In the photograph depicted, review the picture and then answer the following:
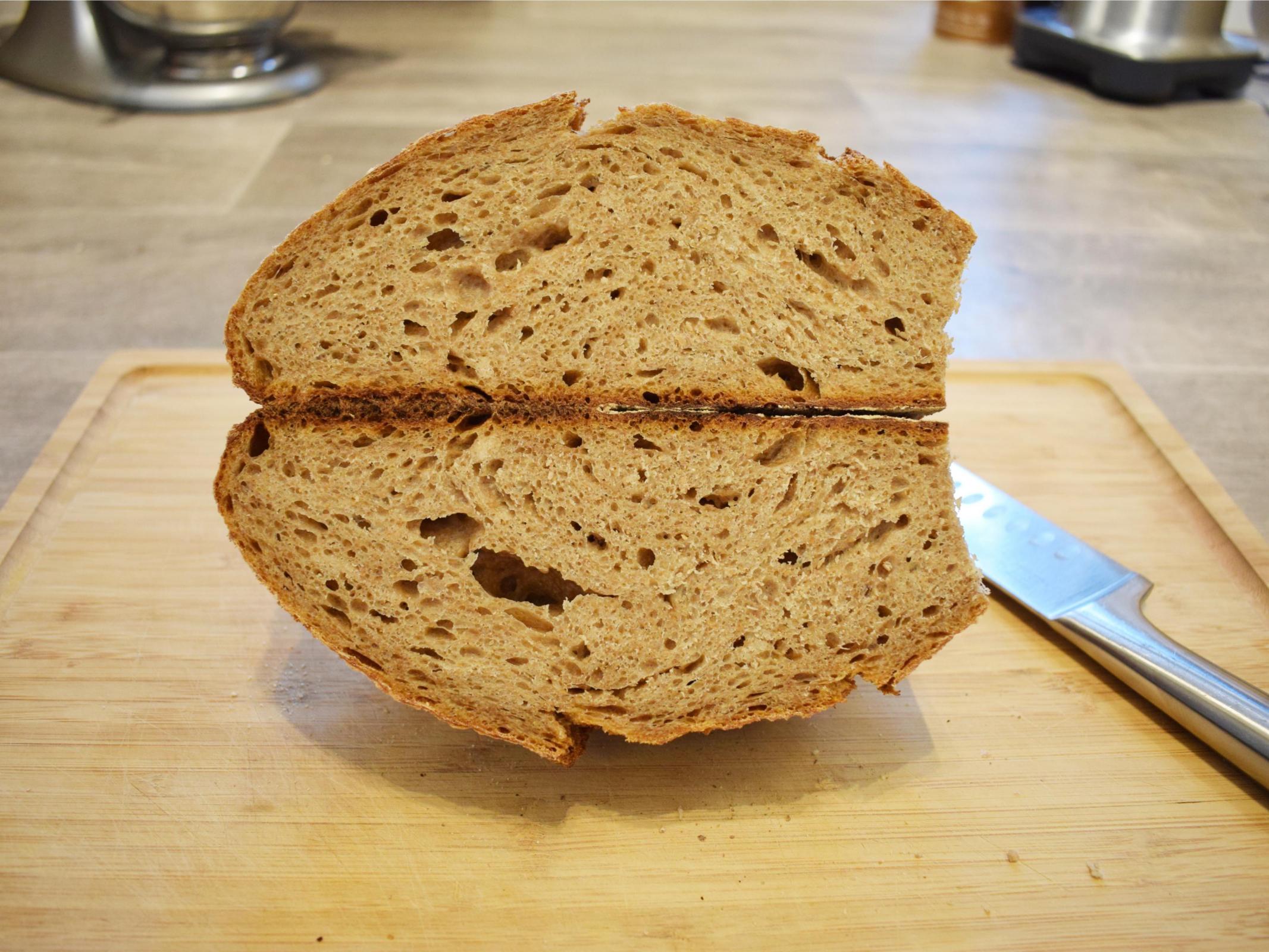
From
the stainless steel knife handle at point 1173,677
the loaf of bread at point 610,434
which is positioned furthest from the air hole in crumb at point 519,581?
the stainless steel knife handle at point 1173,677

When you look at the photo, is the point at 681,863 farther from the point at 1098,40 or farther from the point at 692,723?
the point at 1098,40

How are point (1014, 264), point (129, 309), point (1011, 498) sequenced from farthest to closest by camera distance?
point (1014, 264) → point (129, 309) → point (1011, 498)

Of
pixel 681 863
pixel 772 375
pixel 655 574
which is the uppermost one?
pixel 772 375

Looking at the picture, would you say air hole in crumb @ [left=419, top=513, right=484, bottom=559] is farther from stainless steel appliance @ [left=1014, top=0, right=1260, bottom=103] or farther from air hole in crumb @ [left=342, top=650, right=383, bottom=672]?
stainless steel appliance @ [left=1014, top=0, right=1260, bottom=103]

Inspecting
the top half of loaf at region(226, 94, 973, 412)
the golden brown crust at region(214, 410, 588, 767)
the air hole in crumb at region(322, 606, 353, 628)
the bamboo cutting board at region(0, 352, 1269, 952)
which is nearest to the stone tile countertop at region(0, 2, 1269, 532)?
the bamboo cutting board at region(0, 352, 1269, 952)

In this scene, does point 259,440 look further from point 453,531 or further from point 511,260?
point 511,260

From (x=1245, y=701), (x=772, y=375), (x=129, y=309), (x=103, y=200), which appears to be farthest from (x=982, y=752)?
Answer: (x=103, y=200)

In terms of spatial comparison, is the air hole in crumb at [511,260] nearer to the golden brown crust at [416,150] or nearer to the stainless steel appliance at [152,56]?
the golden brown crust at [416,150]
